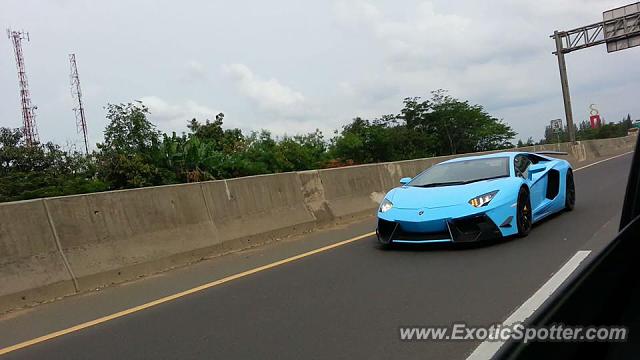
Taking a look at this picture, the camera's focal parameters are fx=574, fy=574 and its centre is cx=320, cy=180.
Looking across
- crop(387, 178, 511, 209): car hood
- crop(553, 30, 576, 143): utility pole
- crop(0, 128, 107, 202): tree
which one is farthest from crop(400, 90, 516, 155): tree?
crop(387, 178, 511, 209): car hood

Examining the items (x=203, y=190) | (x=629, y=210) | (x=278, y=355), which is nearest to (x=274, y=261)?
(x=203, y=190)

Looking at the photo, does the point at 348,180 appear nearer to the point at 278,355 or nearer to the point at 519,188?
the point at 519,188

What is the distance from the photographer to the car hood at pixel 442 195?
284 inches

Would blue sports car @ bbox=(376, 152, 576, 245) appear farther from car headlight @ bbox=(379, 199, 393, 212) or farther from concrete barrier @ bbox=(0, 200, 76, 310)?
concrete barrier @ bbox=(0, 200, 76, 310)

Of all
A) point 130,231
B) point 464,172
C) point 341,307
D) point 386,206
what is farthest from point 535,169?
point 130,231

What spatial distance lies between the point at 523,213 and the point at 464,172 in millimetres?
1058

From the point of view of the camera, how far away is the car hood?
23.6 feet

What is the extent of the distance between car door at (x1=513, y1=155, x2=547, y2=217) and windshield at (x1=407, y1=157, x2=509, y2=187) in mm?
214

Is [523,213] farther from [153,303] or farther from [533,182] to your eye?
[153,303]

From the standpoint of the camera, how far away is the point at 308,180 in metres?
11.5

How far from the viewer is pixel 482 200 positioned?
23.4ft

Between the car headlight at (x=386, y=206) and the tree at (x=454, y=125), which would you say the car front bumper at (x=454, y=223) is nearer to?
the car headlight at (x=386, y=206)

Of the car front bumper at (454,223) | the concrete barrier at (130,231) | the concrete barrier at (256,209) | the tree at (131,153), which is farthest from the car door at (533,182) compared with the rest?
the tree at (131,153)

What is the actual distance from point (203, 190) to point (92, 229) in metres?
2.11
